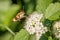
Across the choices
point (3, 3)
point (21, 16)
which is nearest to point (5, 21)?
point (3, 3)


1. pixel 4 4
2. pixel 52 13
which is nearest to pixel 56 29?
pixel 52 13

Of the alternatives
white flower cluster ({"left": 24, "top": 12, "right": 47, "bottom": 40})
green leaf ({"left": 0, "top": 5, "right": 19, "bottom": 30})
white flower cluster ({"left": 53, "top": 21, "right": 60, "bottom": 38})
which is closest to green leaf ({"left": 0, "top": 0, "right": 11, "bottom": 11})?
green leaf ({"left": 0, "top": 5, "right": 19, "bottom": 30})

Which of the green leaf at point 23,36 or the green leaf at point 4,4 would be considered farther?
the green leaf at point 4,4

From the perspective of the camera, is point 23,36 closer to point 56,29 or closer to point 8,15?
point 56,29

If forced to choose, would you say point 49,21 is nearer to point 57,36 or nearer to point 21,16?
point 57,36

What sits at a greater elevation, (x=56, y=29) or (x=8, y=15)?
(x=8, y=15)

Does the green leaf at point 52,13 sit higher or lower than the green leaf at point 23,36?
higher

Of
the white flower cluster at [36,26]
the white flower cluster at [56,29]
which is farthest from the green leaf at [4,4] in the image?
the white flower cluster at [56,29]

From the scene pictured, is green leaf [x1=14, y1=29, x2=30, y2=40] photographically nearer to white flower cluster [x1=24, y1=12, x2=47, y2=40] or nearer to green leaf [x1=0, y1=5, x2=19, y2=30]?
white flower cluster [x1=24, y1=12, x2=47, y2=40]

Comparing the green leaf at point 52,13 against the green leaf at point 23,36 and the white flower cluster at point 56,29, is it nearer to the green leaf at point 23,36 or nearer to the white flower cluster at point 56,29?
the white flower cluster at point 56,29

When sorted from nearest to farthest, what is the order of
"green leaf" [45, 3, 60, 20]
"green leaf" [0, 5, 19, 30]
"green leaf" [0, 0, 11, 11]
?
"green leaf" [45, 3, 60, 20], "green leaf" [0, 5, 19, 30], "green leaf" [0, 0, 11, 11]

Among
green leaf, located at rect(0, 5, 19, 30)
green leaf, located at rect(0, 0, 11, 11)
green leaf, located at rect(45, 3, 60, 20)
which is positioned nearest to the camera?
green leaf, located at rect(45, 3, 60, 20)
